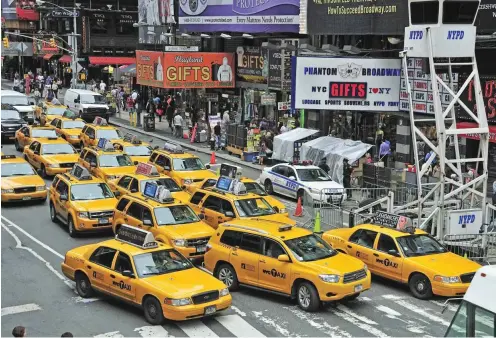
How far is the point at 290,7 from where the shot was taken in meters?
40.4

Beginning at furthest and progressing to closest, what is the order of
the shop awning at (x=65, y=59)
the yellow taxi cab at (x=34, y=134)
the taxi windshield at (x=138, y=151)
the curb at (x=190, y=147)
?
the shop awning at (x=65, y=59)
the curb at (x=190, y=147)
the yellow taxi cab at (x=34, y=134)
the taxi windshield at (x=138, y=151)

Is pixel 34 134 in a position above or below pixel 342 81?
below

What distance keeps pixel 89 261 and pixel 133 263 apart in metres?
1.40

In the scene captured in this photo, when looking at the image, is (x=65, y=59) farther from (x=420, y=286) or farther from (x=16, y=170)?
(x=420, y=286)

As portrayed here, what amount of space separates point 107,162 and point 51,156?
3712mm

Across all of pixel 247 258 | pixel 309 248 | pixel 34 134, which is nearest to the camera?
pixel 309 248

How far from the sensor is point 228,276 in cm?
1605

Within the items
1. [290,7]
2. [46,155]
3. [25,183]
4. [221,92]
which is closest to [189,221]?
[25,183]

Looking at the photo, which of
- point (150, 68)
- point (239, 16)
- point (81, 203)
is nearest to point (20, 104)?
point (150, 68)

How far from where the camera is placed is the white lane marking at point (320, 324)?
1339cm

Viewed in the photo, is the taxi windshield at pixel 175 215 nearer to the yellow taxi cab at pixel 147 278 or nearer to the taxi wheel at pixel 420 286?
the yellow taxi cab at pixel 147 278

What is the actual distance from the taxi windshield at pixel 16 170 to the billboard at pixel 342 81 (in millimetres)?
10387

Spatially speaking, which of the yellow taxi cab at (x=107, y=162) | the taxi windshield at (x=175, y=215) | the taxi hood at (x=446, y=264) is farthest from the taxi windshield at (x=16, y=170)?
the taxi hood at (x=446, y=264)

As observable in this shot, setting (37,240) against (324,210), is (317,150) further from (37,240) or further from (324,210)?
(37,240)
